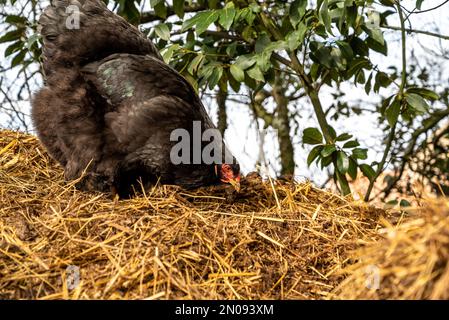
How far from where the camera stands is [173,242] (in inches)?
96.3

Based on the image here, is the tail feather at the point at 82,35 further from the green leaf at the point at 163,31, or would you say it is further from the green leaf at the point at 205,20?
the green leaf at the point at 205,20

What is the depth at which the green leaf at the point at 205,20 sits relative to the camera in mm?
3477

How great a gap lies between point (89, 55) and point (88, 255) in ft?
5.53

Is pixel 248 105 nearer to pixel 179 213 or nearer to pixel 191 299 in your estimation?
pixel 179 213

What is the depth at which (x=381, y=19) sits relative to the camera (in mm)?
4023

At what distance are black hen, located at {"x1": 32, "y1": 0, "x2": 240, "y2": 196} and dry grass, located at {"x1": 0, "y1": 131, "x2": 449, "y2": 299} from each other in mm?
160

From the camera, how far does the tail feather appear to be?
139 inches

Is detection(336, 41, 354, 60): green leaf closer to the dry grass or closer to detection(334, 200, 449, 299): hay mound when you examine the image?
the dry grass

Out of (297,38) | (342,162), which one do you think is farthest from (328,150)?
(297,38)

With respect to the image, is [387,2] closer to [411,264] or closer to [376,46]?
[376,46]

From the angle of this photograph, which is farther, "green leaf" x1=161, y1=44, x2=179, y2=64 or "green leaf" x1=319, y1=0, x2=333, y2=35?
"green leaf" x1=161, y1=44, x2=179, y2=64

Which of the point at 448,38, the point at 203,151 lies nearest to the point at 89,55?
the point at 203,151

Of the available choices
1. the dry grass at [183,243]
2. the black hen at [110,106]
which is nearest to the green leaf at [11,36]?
the black hen at [110,106]

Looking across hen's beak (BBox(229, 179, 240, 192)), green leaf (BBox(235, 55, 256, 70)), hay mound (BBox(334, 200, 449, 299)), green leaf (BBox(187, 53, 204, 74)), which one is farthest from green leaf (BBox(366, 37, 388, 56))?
hay mound (BBox(334, 200, 449, 299))
